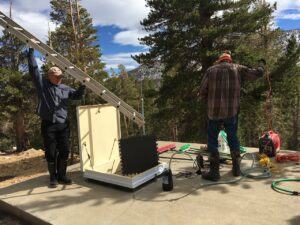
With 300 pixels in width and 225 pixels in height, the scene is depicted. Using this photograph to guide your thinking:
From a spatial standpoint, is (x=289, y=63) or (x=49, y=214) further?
(x=289, y=63)

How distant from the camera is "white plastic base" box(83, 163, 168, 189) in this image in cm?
361

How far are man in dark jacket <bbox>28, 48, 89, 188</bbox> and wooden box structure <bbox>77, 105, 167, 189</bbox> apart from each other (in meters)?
0.29

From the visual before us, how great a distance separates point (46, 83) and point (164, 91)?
923cm

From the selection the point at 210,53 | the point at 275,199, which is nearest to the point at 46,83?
the point at 275,199

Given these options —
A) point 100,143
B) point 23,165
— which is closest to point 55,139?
point 100,143

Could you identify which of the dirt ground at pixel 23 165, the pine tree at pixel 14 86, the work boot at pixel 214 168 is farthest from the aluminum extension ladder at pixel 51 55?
the pine tree at pixel 14 86

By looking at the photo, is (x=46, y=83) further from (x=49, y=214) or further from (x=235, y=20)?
(x=235, y=20)

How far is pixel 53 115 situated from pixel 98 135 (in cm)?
92

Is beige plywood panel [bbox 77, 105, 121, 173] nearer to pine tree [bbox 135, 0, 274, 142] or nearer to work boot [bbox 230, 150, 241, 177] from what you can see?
work boot [bbox 230, 150, 241, 177]

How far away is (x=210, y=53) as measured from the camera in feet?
36.0

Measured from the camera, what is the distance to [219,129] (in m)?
3.89

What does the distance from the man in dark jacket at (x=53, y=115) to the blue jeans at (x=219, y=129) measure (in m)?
1.91

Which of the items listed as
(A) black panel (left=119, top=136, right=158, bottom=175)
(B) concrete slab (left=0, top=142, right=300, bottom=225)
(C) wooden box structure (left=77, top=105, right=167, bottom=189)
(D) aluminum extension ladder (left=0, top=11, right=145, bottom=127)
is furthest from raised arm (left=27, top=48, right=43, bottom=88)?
(B) concrete slab (left=0, top=142, right=300, bottom=225)

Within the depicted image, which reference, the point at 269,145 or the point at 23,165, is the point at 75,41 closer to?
the point at 23,165
